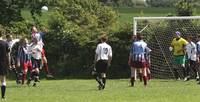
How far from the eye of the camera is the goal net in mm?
33344

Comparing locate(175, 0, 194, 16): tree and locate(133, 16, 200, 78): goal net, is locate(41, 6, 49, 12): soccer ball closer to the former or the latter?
locate(175, 0, 194, 16): tree

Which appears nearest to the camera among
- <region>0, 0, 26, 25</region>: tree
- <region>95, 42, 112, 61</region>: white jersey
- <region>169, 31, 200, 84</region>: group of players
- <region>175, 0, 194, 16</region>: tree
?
<region>95, 42, 112, 61</region>: white jersey

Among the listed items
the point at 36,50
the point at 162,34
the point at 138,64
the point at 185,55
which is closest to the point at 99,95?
the point at 138,64

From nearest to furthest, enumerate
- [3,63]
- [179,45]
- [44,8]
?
1. [3,63]
2. [179,45]
3. [44,8]

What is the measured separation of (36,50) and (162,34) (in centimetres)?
914

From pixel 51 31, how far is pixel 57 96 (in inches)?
650

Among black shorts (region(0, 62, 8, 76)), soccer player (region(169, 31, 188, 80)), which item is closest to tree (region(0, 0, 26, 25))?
soccer player (region(169, 31, 188, 80))

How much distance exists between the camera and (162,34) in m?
34.4

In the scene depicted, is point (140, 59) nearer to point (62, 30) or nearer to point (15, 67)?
point (15, 67)

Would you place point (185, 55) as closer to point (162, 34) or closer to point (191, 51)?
point (191, 51)

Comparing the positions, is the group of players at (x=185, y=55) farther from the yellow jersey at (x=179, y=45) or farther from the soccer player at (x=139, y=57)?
the soccer player at (x=139, y=57)

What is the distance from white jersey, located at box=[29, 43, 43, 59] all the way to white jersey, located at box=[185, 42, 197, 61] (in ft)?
23.2

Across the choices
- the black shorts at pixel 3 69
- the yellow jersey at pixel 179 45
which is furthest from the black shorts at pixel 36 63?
the yellow jersey at pixel 179 45

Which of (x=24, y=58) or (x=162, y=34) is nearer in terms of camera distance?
(x=24, y=58)
